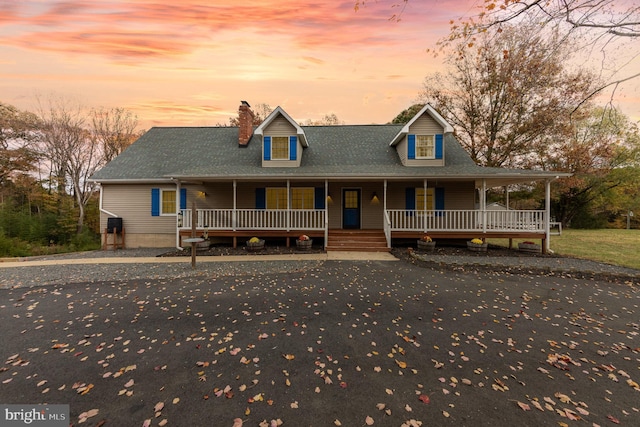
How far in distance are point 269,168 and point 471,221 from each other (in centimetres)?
965

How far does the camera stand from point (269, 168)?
42.9 feet

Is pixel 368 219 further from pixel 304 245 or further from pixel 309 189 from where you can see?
pixel 304 245

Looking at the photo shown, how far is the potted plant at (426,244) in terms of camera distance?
36.0 feet

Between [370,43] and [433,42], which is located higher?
[370,43]

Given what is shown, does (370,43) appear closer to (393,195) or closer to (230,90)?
(393,195)

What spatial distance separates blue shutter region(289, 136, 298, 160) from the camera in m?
13.2

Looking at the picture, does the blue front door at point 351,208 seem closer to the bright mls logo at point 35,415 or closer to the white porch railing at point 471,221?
the white porch railing at point 471,221

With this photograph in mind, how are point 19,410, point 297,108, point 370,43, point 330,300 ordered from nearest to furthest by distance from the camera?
1. point 19,410
2. point 330,300
3. point 370,43
4. point 297,108

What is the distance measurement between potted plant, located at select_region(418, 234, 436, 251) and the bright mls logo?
10.9 metres

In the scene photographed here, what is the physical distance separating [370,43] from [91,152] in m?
23.4

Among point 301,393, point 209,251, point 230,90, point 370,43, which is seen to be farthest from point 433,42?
point 230,90

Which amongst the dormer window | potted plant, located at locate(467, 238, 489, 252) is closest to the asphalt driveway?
potted plant, located at locate(467, 238, 489, 252)

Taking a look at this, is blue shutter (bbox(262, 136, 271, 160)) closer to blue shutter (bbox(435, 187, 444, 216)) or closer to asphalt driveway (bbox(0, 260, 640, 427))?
asphalt driveway (bbox(0, 260, 640, 427))

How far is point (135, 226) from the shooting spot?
43.8 ft
